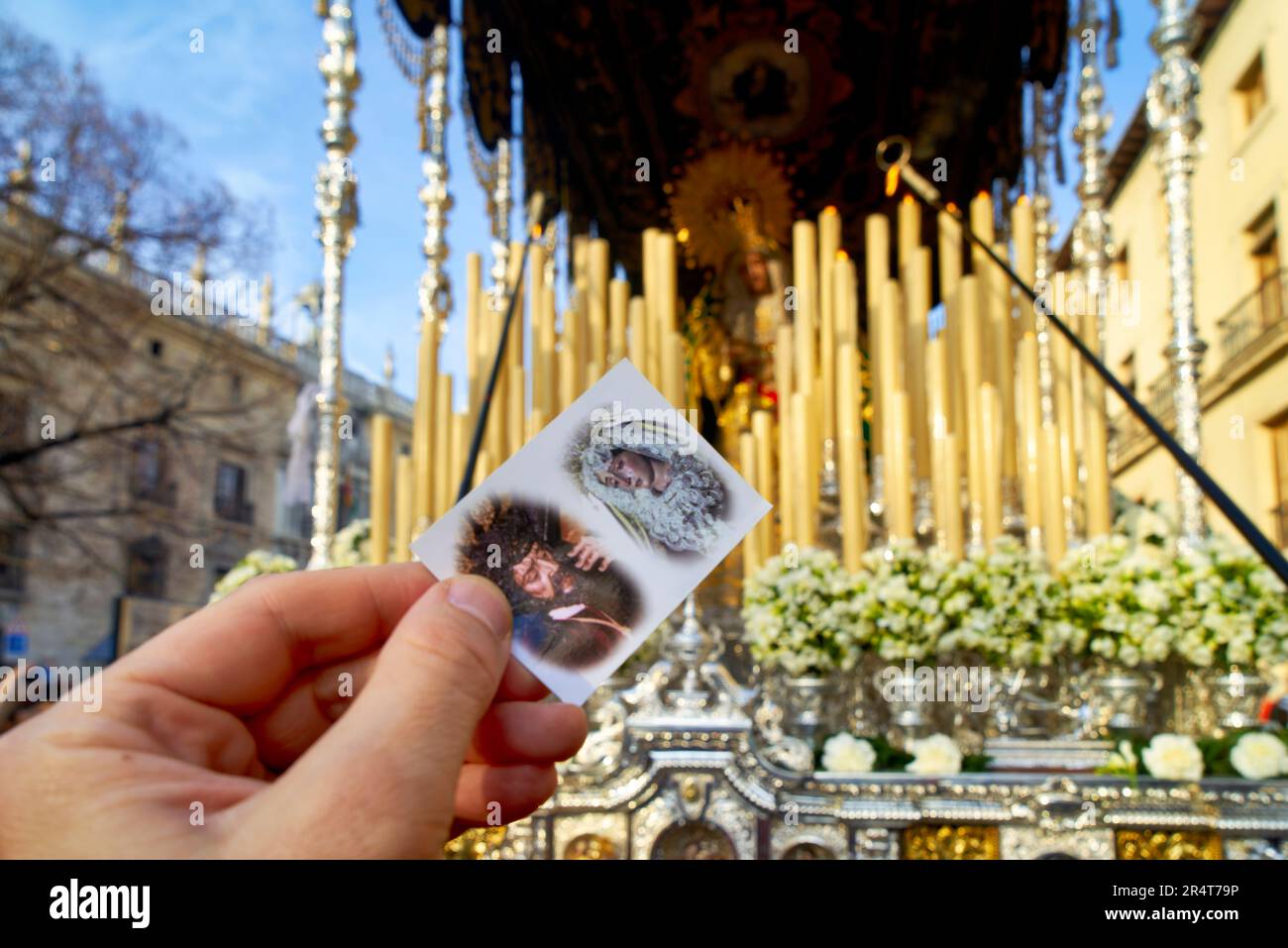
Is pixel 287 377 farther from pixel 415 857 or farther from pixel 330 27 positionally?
pixel 415 857

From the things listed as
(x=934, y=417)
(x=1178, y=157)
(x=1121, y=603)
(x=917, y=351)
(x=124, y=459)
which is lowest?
(x=1121, y=603)

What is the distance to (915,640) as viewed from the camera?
267 cm

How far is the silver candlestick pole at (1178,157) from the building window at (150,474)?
11827mm

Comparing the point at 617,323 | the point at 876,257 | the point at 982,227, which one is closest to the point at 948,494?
the point at 876,257

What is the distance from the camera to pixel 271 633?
1.12m

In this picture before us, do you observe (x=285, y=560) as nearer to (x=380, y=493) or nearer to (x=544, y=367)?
(x=380, y=493)

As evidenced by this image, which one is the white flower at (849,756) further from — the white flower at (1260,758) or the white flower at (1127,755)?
the white flower at (1260,758)

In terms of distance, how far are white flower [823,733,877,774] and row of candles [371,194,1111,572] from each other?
0.79 m

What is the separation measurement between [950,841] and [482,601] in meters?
1.71

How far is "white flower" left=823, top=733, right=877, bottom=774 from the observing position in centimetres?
244

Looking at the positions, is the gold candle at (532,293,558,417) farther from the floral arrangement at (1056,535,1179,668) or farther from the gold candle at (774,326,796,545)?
the floral arrangement at (1056,535,1179,668)

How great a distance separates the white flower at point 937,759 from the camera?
2.37 meters
